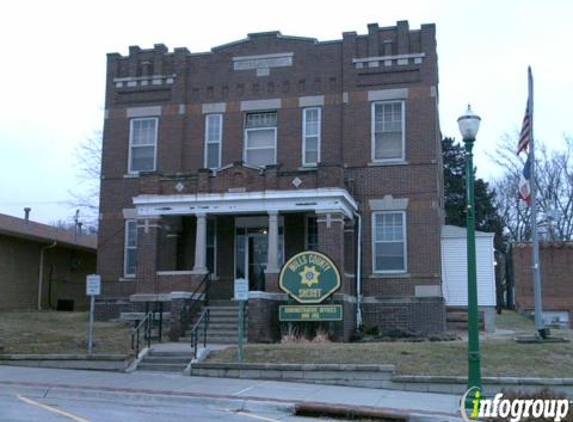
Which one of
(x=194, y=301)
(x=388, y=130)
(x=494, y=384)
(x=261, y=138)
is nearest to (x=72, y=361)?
(x=194, y=301)

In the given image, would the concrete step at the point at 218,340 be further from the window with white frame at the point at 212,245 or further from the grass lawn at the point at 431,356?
the window with white frame at the point at 212,245

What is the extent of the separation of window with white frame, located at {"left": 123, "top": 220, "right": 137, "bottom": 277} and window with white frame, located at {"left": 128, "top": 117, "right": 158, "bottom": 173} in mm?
2136

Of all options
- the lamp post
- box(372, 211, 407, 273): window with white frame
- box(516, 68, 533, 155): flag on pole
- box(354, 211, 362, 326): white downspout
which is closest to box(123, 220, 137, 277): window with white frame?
box(354, 211, 362, 326): white downspout

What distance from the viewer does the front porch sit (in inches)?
866

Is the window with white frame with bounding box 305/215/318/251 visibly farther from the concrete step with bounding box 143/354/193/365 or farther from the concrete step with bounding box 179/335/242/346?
the concrete step with bounding box 143/354/193/365

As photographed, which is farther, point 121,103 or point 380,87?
point 121,103

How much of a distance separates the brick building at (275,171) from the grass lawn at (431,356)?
3.51 meters

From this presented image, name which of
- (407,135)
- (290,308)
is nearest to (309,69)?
(407,135)

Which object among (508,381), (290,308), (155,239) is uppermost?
(155,239)

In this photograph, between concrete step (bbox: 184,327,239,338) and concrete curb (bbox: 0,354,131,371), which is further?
concrete step (bbox: 184,327,239,338)

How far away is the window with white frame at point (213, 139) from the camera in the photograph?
2630cm

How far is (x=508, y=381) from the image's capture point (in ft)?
47.6

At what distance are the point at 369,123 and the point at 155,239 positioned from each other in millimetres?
8305

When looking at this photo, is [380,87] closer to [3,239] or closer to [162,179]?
[162,179]
